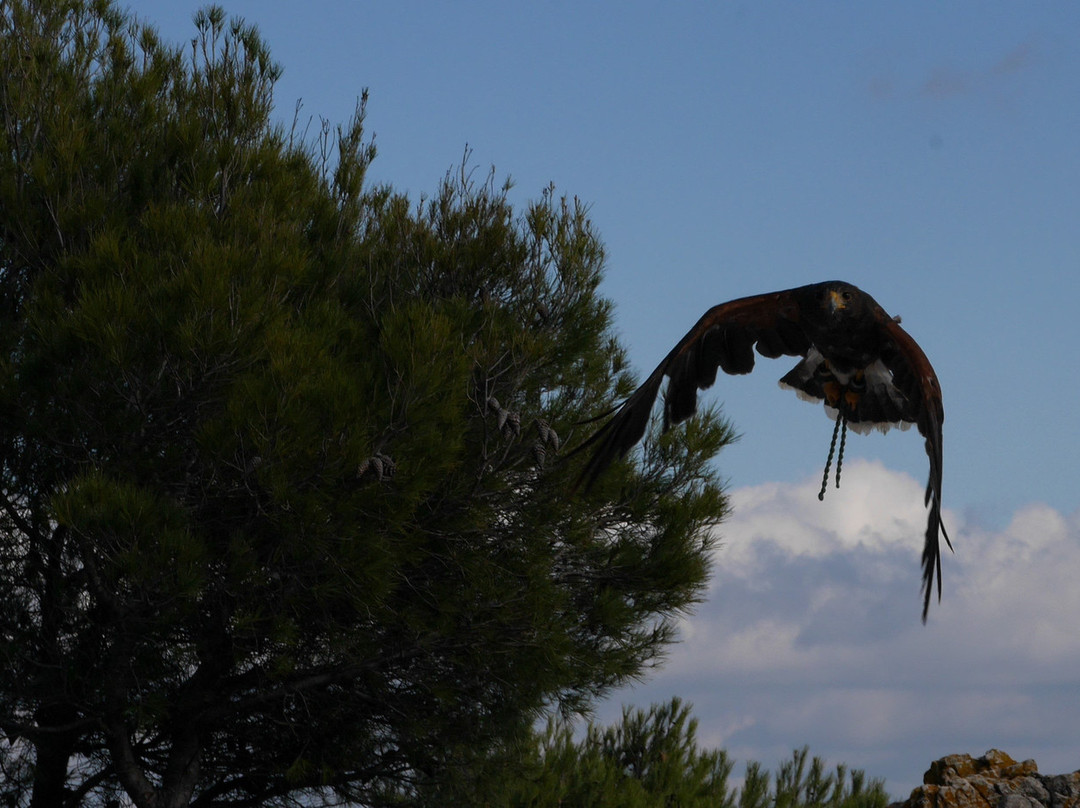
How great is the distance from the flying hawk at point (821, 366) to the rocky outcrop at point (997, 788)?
7.80ft

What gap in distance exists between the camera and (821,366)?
7570mm

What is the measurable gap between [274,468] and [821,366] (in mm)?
3624

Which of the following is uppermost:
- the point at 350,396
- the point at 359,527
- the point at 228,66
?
the point at 228,66

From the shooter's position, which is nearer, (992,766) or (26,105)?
(992,766)

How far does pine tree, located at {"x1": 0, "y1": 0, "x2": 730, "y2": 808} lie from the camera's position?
26.8ft

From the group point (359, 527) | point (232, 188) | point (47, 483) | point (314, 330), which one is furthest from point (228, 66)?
point (359, 527)

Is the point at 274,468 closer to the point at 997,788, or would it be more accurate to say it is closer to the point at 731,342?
the point at 731,342

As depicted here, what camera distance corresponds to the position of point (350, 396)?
8.09m

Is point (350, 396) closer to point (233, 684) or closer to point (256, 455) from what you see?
point (256, 455)

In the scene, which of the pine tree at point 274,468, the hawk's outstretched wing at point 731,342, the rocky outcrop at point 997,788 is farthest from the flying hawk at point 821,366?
the rocky outcrop at point 997,788

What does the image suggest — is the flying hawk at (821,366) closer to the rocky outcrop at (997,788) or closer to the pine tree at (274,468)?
the pine tree at (274,468)

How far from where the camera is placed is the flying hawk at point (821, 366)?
6406mm

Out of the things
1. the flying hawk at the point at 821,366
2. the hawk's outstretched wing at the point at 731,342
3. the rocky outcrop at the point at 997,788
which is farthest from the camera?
the rocky outcrop at the point at 997,788

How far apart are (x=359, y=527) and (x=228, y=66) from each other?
4812mm
